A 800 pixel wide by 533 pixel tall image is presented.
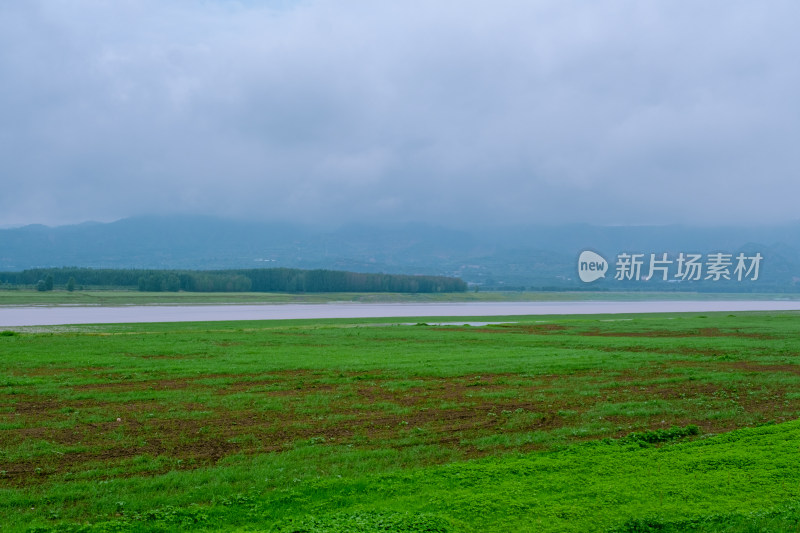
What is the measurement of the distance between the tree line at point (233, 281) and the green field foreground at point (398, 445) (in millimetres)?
140867

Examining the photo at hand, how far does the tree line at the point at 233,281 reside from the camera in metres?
162

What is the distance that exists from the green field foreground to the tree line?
140867 millimetres

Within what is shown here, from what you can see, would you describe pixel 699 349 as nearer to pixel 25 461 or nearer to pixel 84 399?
pixel 84 399

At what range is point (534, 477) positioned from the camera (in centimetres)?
1020

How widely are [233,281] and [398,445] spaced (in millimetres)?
165117

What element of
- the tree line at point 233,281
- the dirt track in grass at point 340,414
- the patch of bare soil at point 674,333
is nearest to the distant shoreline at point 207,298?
the tree line at point 233,281

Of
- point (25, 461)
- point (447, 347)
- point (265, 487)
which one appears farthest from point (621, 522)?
point (447, 347)

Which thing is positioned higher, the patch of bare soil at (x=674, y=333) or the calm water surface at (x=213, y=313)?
the patch of bare soil at (x=674, y=333)

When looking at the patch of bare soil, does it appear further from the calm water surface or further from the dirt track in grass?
the calm water surface

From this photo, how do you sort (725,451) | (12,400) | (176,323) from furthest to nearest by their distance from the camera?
(176,323), (12,400), (725,451)

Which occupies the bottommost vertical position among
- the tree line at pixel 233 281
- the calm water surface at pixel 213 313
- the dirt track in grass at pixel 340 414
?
the calm water surface at pixel 213 313

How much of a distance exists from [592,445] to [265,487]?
5917 mm

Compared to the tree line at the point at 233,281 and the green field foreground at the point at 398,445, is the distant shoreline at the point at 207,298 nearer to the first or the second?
the tree line at the point at 233,281

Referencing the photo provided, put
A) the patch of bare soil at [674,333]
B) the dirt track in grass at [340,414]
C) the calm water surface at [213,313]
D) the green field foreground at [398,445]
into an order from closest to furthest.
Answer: the green field foreground at [398,445] → the dirt track in grass at [340,414] → the patch of bare soil at [674,333] → the calm water surface at [213,313]
